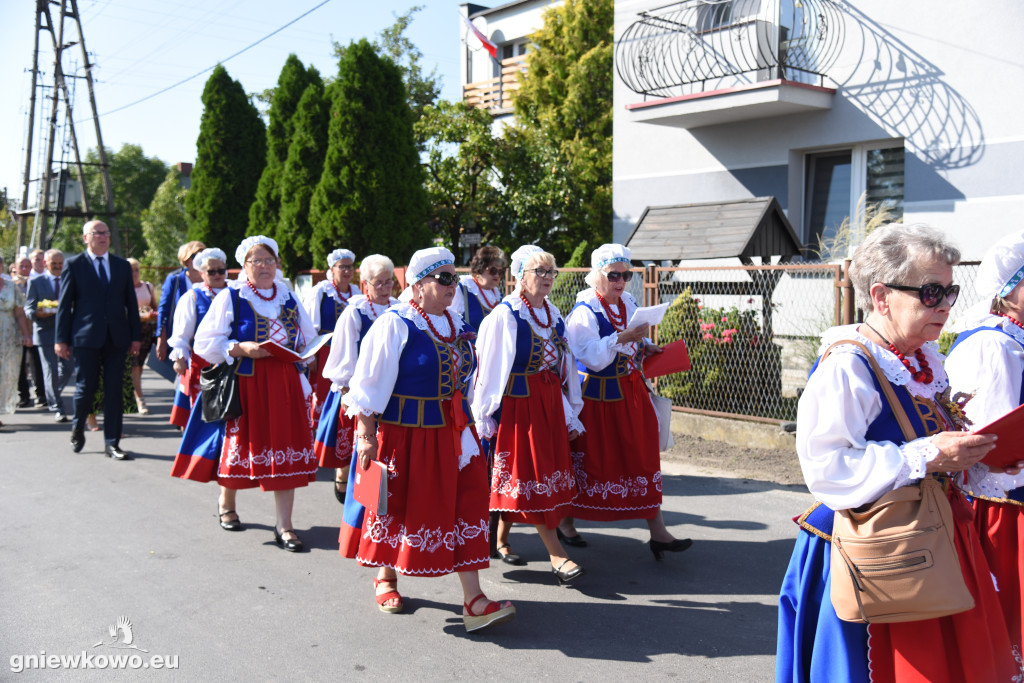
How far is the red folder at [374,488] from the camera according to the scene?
164 inches

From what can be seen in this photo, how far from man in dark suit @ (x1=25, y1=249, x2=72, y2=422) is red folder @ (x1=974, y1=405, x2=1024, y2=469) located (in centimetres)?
1036

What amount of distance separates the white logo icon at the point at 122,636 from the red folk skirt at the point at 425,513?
1123mm

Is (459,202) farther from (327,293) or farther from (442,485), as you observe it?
A: (442,485)

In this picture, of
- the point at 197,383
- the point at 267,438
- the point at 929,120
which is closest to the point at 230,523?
the point at 267,438

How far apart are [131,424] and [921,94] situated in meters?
10.0

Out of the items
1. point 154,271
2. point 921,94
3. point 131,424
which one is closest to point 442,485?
point 131,424

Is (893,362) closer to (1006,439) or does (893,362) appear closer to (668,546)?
(1006,439)

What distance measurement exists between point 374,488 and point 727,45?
9890 mm

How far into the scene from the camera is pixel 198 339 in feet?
18.7

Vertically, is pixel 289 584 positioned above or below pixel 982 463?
below

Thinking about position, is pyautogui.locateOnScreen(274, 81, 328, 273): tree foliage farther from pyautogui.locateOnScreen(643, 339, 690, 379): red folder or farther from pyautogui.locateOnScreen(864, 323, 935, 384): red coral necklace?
pyautogui.locateOnScreen(864, 323, 935, 384): red coral necklace

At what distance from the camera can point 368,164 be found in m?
15.9

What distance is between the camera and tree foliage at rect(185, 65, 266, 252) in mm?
22031

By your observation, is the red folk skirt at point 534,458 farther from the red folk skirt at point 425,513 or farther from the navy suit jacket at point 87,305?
the navy suit jacket at point 87,305
